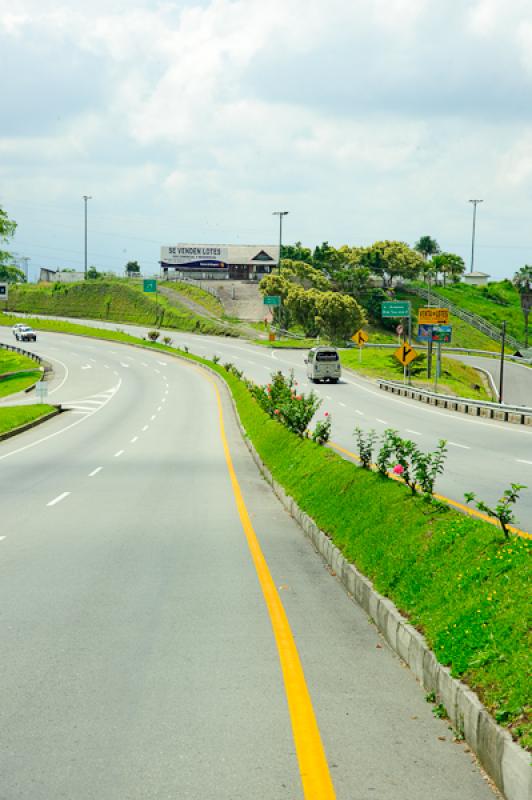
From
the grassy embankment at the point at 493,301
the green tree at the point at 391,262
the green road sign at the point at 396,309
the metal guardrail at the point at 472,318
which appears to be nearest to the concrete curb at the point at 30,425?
the green road sign at the point at 396,309

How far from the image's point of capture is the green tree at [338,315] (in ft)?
331

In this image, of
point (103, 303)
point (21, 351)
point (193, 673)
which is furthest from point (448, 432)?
point (103, 303)

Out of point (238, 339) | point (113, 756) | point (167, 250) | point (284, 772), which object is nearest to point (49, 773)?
point (113, 756)

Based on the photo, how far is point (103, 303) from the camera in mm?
137625

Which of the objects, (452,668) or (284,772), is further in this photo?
(452,668)

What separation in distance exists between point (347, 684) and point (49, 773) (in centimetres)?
264

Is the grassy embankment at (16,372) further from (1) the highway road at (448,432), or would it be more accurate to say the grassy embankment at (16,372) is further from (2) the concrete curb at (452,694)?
(2) the concrete curb at (452,694)

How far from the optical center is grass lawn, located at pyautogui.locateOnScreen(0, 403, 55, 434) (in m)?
37.6

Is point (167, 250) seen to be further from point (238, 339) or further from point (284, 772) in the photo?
point (284, 772)

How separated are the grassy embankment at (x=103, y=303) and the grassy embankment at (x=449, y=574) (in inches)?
4273

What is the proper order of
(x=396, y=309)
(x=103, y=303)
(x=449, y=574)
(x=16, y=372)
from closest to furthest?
(x=449, y=574) < (x=16, y=372) < (x=396, y=309) < (x=103, y=303)

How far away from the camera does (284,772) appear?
512 cm

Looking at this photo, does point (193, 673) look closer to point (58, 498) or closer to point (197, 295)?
point (58, 498)

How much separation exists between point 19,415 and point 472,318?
4130 inches
